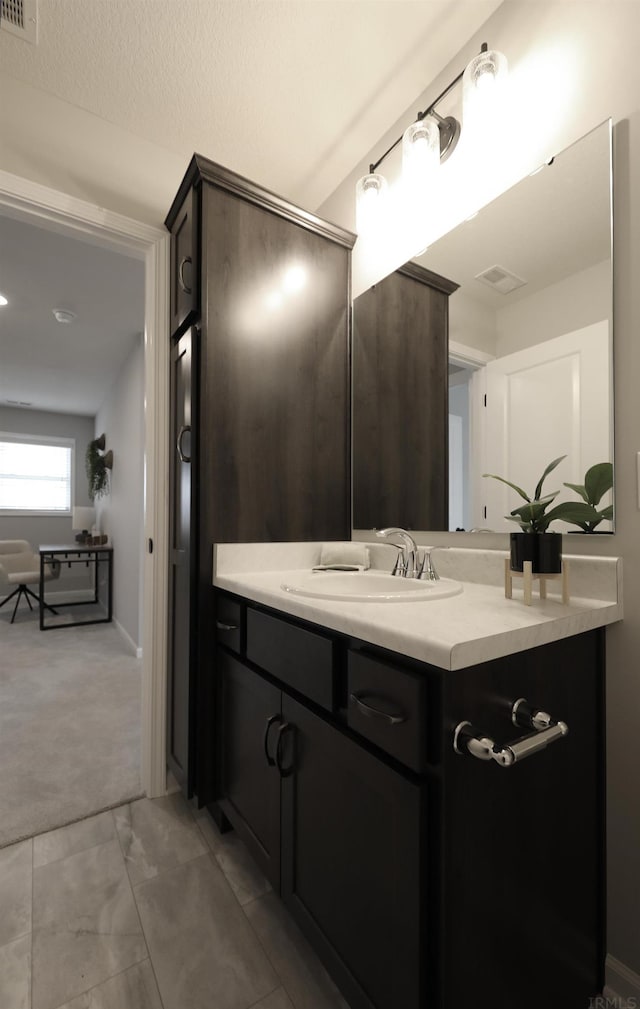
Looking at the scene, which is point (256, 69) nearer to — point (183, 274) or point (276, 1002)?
point (183, 274)

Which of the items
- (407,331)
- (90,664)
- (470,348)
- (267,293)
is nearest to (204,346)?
(267,293)

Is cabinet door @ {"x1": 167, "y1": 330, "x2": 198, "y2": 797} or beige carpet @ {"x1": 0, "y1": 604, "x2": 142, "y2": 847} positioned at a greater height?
cabinet door @ {"x1": 167, "y1": 330, "x2": 198, "y2": 797}

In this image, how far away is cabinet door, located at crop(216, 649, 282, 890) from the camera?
43.4 inches

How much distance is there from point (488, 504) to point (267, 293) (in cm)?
105

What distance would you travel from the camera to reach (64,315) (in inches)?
134

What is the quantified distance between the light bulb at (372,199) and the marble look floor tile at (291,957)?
2.20m

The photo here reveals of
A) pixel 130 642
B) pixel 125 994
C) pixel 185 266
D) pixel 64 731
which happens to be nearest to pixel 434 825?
pixel 125 994

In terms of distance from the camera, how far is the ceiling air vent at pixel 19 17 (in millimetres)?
1304

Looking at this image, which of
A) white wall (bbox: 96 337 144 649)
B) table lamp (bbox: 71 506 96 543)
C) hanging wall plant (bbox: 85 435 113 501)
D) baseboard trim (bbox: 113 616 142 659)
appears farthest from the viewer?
table lamp (bbox: 71 506 96 543)

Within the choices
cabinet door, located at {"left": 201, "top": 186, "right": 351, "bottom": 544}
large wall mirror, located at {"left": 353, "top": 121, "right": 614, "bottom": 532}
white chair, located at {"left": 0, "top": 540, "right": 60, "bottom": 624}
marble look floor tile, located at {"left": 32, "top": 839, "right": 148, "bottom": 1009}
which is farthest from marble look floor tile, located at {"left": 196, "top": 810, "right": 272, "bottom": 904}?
white chair, located at {"left": 0, "top": 540, "right": 60, "bottom": 624}

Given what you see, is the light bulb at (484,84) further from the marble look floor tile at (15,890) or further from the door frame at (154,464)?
the marble look floor tile at (15,890)

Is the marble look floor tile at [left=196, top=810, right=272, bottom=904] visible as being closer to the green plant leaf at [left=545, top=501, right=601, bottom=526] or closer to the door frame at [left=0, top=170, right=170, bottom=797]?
the door frame at [left=0, top=170, right=170, bottom=797]

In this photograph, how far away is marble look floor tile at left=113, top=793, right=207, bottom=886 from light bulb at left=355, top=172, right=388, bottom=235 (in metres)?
2.23

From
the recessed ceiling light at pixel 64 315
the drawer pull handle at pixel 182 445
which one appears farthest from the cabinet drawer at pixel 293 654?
the recessed ceiling light at pixel 64 315
